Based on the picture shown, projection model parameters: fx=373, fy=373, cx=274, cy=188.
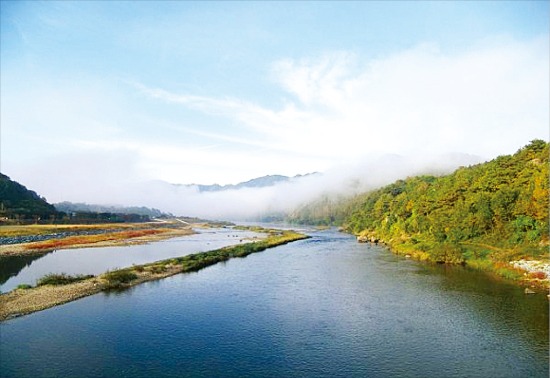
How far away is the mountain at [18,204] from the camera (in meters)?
147

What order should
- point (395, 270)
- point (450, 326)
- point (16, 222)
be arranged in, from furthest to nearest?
point (16, 222)
point (395, 270)
point (450, 326)

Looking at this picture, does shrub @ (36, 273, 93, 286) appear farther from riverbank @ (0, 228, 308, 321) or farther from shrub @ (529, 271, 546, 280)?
shrub @ (529, 271, 546, 280)

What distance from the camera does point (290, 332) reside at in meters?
30.9

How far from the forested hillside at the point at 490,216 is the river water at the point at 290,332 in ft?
43.6

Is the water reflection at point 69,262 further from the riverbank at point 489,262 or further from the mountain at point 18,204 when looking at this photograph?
the mountain at point 18,204

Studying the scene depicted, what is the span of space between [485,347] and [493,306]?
11.6 metres

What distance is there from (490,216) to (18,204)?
176 metres

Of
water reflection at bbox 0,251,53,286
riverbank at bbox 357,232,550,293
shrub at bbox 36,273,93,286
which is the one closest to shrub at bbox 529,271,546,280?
riverbank at bbox 357,232,550,293

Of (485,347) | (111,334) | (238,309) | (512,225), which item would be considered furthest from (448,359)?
(512,225)

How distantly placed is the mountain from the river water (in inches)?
5193

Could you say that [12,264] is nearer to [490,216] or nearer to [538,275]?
[538,275]

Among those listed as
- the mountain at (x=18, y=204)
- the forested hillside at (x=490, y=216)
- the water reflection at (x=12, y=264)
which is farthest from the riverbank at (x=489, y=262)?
the mountain at (x=18, y=204)

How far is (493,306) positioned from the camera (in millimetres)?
37562

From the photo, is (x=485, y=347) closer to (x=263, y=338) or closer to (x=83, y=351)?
(x=263, y=338)
